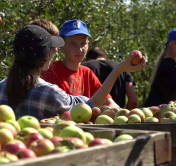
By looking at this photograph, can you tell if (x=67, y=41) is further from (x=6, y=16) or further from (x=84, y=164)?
(x=84, y=164)

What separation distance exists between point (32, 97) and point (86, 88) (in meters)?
0.94

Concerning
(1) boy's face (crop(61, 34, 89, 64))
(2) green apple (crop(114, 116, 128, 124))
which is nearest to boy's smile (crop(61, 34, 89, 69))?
(1) boy's face (crop(61, 34, 89, 64))

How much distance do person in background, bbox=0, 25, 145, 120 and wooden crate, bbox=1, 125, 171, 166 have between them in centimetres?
77

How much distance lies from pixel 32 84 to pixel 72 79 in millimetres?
826

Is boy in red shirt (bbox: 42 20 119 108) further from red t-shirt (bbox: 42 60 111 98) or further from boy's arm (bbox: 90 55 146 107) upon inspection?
boy's arm (bbox: 90 55 146 107)

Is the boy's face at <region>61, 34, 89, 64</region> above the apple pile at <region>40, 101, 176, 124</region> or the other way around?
above

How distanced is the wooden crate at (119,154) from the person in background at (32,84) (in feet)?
2.54

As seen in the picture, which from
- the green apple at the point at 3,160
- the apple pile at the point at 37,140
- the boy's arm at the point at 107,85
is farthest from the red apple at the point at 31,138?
the boy's arm at the point at 107,85

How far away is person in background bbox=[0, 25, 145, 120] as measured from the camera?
2.82 m

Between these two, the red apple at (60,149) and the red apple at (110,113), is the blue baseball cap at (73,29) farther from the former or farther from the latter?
the red apple at (60,149)

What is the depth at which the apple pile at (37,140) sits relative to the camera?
1604mm

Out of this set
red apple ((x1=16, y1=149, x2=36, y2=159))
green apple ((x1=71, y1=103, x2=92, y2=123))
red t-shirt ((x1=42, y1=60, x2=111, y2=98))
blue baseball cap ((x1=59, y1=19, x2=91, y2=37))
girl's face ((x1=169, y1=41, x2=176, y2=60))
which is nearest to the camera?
red apple ((x1=16, y1=149, x2=36, y2=159))

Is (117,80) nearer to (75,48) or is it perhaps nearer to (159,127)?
(75,48)

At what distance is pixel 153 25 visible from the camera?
1076 centimetres
